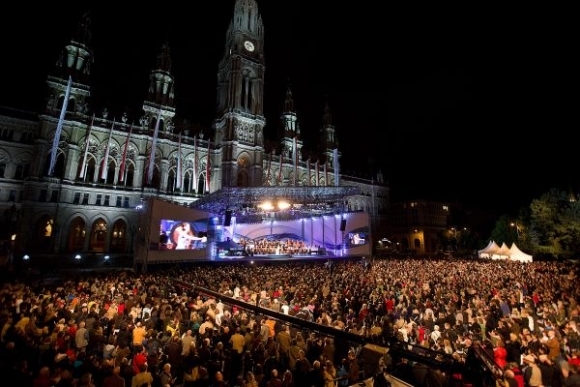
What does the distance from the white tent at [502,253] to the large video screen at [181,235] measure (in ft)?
115

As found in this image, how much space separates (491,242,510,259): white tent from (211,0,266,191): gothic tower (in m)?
33.5

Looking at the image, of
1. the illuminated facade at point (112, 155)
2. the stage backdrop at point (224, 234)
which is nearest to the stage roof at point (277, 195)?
the illuminated facade at point (112, 155)

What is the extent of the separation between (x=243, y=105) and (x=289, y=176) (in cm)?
1470

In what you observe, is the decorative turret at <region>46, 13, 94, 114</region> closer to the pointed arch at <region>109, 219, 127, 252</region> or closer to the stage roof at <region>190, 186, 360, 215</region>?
the pointed arch at <region>109, 219, 127, 252</region>

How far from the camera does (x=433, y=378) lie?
5.33 meters

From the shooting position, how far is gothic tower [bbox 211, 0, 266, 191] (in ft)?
148

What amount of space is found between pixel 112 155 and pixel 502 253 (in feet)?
168

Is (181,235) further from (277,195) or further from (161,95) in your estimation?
(161,95)

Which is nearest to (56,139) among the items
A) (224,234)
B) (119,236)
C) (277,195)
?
(119,236)

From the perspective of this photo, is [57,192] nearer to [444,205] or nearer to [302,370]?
[302,370]

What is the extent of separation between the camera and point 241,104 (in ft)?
161

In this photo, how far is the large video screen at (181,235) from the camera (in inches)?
922

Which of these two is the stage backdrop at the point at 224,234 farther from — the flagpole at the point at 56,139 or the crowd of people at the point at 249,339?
the flagpole at the point at 56,139

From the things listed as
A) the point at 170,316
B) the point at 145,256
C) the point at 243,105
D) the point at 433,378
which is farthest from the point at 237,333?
the point at 243,105
